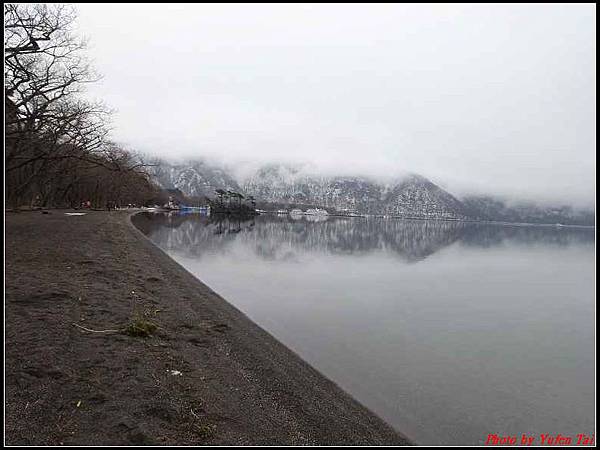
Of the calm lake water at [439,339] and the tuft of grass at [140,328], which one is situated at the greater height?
the tuft of grass at [140,328]

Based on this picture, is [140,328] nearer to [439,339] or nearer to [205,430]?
[205,430]

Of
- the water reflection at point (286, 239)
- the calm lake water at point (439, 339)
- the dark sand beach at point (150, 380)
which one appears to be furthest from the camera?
the water reflection at point (286, 239)

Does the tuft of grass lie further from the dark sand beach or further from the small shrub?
the small shrub

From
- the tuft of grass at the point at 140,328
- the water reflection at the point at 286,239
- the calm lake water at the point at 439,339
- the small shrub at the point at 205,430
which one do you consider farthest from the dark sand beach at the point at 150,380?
the water reflection at the point at 286,239

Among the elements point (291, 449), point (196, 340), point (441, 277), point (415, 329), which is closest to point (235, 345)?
point (196, 340)

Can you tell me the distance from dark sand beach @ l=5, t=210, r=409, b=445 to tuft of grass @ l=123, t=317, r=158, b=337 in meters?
0.15

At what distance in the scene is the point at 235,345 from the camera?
9.23 m

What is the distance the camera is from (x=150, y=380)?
6176 millimetres

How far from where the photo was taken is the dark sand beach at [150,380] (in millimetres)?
4879

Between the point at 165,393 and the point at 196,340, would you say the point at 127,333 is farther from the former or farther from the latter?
the point at 165,393

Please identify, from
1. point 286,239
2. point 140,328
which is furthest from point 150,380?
point 286,239

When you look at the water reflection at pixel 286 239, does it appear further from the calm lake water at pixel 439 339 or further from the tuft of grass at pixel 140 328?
the tuft of grass at pixel 140 328

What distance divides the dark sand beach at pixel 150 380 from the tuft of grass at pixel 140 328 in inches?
6.1

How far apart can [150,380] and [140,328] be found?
2252 mm
